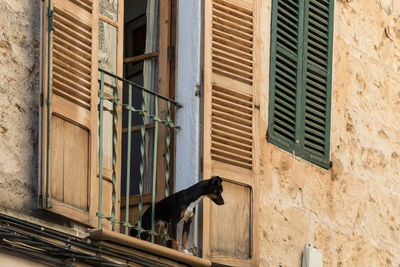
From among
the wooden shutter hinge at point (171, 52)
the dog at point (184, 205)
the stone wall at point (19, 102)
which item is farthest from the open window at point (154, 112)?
the stone wall at point (19, 102)

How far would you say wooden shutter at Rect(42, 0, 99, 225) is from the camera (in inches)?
314

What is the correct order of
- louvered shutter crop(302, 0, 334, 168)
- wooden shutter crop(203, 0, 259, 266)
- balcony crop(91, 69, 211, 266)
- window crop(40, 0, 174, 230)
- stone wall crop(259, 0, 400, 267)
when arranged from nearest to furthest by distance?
window crop(40, 0, 174, 230) < balcony crop(91, 69, 211, 266) < wooden shutter crop(203, 0, 259, 266) < stone wall crop(259, 0, 400, 267) < louvered shutter crop(302, 0, 334, 168)

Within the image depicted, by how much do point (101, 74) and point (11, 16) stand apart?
78 cm

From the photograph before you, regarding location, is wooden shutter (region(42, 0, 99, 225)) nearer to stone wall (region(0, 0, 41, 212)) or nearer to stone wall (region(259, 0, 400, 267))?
stone wall (region(0, 0, 41, 212))

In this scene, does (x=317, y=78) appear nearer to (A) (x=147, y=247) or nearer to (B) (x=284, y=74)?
(B) (x=284, y=74)

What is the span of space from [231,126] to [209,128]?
0.75ft

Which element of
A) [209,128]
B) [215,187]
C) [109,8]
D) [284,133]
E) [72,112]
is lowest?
[215,187]

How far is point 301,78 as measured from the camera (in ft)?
33.8

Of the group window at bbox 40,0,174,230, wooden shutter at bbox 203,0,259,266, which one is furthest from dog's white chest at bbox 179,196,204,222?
window at bbox 40,0,174,230

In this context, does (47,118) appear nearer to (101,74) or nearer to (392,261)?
(101,74)

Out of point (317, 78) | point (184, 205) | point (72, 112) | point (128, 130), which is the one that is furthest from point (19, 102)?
point (317, 78)

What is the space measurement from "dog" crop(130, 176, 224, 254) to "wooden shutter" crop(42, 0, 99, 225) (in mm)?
778

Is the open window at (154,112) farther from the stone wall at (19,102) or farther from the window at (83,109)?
the stone wall at (19,102)

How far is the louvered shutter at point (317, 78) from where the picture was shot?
10.3 metres
